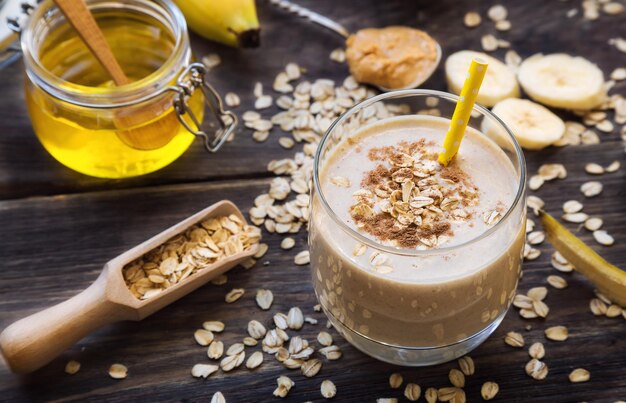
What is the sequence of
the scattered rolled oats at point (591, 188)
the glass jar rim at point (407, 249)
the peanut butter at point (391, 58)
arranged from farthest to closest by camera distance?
the peanut butter at point (391, 58), the scattered rolled oats at point (591, 188), the glass jar rim at point (407, 249)

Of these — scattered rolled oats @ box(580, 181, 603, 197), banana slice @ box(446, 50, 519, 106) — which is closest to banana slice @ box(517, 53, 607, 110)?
banana slice @ box(446, 50, 519, 106)

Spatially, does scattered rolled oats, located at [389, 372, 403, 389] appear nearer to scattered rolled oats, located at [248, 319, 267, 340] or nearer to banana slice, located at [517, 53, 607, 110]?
scattered rolled oats, located at [248, 319, 267, 340]

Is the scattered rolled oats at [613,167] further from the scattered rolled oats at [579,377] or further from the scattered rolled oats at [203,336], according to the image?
the scattered rolled oats at [203,336]

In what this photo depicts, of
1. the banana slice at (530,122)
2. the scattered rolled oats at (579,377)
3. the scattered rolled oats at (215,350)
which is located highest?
the banana slice at (530,122)

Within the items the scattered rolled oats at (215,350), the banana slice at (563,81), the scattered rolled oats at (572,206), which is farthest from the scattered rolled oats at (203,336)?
the banana slice at (563,81)

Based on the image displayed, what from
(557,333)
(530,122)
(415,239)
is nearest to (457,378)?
(557,333)

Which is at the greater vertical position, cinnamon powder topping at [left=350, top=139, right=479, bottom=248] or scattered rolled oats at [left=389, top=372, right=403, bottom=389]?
cinnamon powder topping at [left=350, top=139, right=479, bottom=248]
